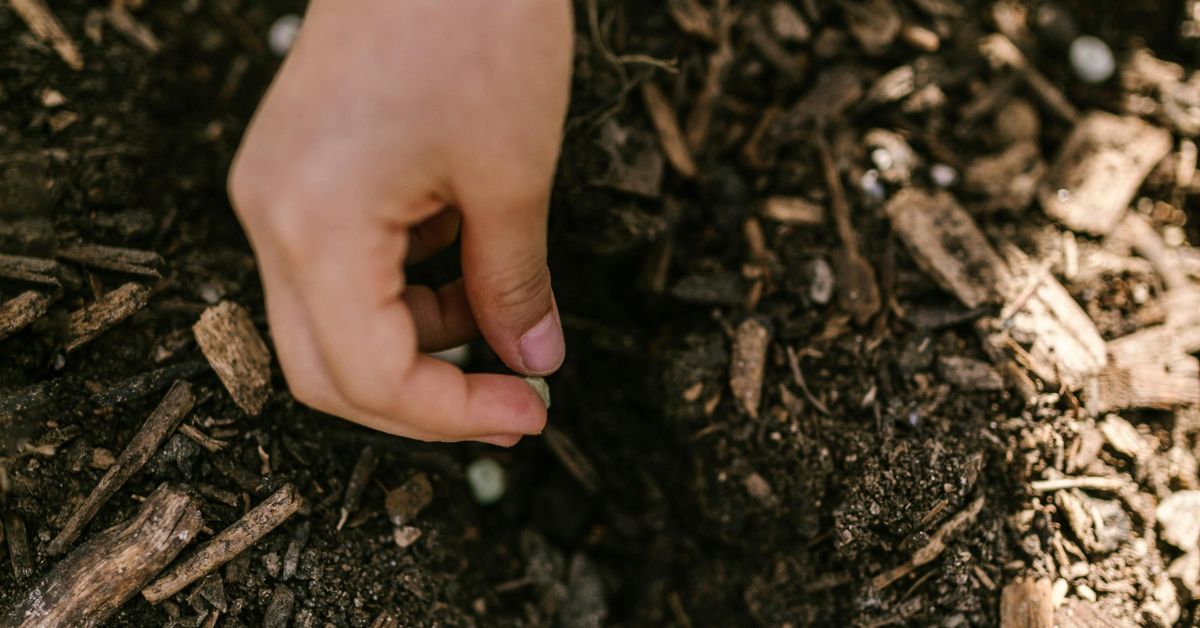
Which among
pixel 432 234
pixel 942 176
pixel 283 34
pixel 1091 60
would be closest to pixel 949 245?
pixel 942 176

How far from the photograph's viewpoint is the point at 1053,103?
8.27 ft

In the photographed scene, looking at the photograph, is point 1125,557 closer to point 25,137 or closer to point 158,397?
point 158,397

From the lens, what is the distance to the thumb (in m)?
1.40

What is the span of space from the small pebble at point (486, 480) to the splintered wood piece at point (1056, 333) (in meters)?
1.59

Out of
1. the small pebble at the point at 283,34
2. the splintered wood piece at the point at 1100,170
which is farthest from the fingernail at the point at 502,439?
the splintered wood piece at the point at 1100,170

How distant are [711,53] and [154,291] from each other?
5.89 feet

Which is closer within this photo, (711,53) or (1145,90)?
(711,53)

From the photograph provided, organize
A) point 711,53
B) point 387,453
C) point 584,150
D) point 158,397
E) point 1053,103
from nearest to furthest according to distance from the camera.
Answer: point 158,397 < point 387,453 < point 584,150 < point 711,53 < point 1053,103

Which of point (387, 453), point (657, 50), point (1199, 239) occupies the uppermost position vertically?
point (657, 50)

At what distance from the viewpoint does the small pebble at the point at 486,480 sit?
7.41ft

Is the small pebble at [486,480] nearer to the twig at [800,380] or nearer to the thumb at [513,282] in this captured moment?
the thumb at [513,282]

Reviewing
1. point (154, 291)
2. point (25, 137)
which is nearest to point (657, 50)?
point (154, 291)

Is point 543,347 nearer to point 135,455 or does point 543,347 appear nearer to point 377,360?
point 377,360

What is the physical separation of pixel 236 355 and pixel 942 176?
7.20 ft
